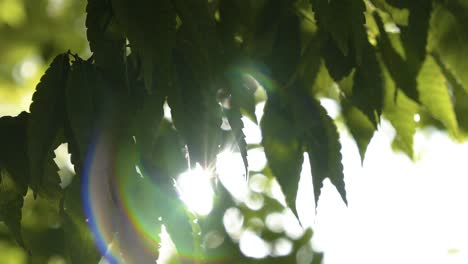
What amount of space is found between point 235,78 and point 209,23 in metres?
0.17

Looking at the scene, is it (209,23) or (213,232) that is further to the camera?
(213,232)

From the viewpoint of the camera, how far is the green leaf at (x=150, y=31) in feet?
2.23

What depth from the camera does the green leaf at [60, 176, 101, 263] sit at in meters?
0.83

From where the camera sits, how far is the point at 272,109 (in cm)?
99

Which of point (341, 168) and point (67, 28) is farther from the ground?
point (67, 28)

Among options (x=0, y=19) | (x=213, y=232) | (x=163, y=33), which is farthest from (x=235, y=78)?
(x=0, y=19)

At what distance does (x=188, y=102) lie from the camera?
30.4 inches

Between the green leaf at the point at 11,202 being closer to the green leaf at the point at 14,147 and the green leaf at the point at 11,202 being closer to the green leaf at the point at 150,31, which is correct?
the green leaf at the point at 14,147

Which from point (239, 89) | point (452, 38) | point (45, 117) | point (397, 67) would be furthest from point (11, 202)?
point (452, 38)

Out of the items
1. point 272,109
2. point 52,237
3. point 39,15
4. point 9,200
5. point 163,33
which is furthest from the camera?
point 39,15

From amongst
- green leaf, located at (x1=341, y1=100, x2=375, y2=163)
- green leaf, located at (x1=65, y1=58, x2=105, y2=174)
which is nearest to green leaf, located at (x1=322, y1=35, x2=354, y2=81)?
green leaf, located at (x1=341, y1=100, x2=375, y2=163)

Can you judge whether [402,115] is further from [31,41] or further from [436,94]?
[31,41]

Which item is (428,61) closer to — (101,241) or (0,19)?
(101,241)

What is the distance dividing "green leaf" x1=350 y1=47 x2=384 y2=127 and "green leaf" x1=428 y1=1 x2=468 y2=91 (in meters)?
0.14
